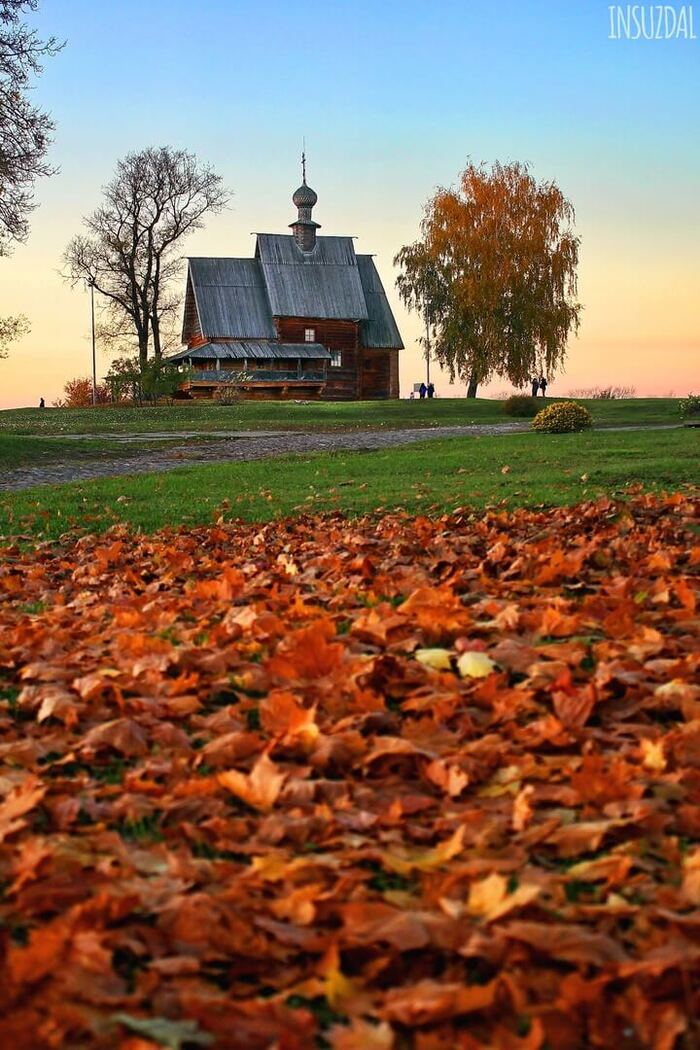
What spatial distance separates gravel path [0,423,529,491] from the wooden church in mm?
23894

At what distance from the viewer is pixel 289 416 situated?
35.1 m

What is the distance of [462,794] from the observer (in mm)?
2986

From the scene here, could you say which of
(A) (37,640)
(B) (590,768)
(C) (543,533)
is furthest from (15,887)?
(C) (543,533)

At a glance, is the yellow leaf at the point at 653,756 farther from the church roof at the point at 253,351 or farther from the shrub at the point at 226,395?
the church roof at the point at 253,351

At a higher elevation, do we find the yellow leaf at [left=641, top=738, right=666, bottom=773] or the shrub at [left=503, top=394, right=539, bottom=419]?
the shrub at [left=503, top=394, right=539, bottom=419]

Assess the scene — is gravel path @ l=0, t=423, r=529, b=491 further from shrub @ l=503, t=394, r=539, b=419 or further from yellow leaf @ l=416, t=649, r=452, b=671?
yellow leaf @ l=416, t=649, r=452, b=671

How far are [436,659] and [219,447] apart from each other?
19.8 metres

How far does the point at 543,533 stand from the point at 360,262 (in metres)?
50.9

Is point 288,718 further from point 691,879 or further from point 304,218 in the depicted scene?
point 304,218

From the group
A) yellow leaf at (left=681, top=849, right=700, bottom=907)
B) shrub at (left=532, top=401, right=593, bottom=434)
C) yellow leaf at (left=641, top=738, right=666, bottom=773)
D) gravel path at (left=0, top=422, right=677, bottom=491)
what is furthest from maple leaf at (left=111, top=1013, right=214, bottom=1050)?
shrub at (left=532, top=401, right=593, bottom=434)

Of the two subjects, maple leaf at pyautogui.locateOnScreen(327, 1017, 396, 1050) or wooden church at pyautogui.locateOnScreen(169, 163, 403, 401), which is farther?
wooden church at pyautogui.locateOnScreen(169, 163, 403, 401)

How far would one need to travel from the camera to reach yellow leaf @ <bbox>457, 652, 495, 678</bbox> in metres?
3.89

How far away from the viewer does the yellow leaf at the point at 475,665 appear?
3889mm

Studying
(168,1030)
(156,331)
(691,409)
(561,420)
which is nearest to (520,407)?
(691,409)
